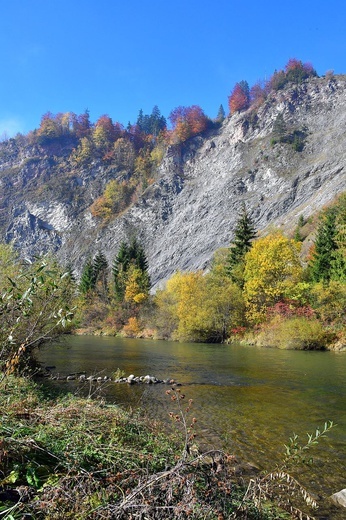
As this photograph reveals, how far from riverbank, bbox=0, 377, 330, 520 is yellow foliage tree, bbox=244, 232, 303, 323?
4130 centimetres

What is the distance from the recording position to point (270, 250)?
47.1 m

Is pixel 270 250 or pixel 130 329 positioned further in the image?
pixel 130 329

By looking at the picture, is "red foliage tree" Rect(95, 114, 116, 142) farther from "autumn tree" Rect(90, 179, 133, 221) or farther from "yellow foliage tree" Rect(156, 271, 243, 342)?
"yellow foliage tree" Rect(156, 271, 243, 342)

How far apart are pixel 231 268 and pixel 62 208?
308 ft

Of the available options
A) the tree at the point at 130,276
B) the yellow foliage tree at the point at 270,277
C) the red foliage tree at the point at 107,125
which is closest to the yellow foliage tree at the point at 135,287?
the tree at the point at 130,276

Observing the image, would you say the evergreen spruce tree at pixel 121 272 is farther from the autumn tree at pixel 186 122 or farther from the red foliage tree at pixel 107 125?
the red foliage tree at pixel 107 125

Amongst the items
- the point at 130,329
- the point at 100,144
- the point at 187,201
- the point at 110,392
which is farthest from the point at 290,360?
the point at 100,144

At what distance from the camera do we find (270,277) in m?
46.8

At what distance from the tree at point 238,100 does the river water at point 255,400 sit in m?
128

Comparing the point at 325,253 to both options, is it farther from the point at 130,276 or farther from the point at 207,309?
the point at 130,276

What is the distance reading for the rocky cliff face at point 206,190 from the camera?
87.2 metres

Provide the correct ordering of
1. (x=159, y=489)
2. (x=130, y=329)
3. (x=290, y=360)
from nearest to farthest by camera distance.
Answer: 1. (x=159, y=489)
2. (x=290, y=360)
3. (x=130, y=329)

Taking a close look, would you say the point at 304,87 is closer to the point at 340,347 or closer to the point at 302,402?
the point at 340,347

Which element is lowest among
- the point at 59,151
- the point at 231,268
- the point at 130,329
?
the point at 130,329
